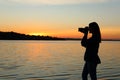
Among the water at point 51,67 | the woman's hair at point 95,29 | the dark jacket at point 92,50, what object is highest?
the woman's hair at point 95,29

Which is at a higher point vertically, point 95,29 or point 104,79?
point 95,29

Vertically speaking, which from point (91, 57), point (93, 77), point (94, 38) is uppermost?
point (94, 38)

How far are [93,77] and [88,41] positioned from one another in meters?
1.06

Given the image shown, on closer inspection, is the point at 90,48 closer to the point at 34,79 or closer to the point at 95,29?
the point at 95,29

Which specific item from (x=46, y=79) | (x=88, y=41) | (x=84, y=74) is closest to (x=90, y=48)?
(x=88, y=41)

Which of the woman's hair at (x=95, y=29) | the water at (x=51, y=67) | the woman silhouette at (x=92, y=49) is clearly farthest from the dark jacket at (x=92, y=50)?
the water at (x=51, y=67)

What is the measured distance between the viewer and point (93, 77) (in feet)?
27.9

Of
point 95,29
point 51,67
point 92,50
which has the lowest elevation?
point 51,67

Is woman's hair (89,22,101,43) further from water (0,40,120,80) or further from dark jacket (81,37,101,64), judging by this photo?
water (0,40,120,80)

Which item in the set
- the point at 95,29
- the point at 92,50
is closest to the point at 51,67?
the point at 92,50

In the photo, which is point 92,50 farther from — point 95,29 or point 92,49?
point 95,29

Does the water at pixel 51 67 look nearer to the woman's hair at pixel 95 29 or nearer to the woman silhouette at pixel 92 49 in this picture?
the woman silhouette at pixel 92 49

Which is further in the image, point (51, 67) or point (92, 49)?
point (51, 67)

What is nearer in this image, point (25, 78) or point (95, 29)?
point (95, 29)
